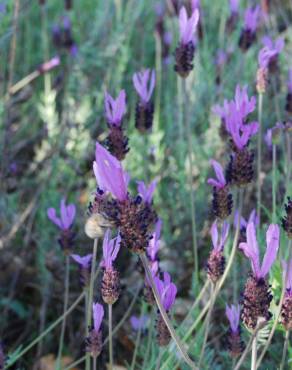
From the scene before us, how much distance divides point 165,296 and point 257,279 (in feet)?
0.66

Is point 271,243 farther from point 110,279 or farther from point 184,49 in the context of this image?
point 184,49

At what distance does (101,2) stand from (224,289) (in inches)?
72.3

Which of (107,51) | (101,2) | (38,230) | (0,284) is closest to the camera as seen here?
(0,284)

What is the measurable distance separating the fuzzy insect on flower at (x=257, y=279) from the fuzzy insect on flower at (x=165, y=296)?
0.16 meters

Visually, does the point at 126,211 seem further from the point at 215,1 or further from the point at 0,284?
the point at 215,1

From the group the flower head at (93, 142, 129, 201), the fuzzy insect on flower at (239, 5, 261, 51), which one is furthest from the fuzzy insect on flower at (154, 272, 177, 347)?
the fuzzy insect on flower at (239, 5, 261, 51)

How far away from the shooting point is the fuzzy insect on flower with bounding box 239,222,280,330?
3.41 ft

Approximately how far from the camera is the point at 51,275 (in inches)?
80.3

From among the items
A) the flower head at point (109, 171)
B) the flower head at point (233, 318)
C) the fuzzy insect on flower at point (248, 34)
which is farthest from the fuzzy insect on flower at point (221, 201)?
the fuzzy insect on flower at point (248, 34)

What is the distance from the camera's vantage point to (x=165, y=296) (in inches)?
47.8

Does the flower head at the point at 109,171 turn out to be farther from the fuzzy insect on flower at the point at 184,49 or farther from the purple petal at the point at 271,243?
the fuzzy insect on flower at the point at 184,49

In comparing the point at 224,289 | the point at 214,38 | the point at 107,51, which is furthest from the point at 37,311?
the point at 214,38

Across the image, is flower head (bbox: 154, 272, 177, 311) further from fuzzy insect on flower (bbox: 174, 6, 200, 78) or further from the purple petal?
fuzzy insect on flower (bbox: 174, 6, 200, 78)

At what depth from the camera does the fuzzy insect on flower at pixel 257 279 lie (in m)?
1.04
